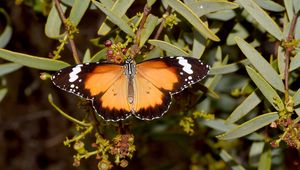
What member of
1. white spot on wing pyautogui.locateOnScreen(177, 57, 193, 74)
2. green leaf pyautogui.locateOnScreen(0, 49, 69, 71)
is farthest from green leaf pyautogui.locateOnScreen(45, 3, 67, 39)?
white spot on wing pyautogui.locateOnScreen(177, 57, 193, 74)

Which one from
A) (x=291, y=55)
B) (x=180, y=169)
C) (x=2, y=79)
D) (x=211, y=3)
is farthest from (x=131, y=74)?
(x=180, y=169)

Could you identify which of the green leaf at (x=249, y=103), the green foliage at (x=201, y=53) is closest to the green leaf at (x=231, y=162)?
the green foliage at (x=201, y=53)

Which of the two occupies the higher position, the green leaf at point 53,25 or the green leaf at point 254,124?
the green leaf at point 53,25

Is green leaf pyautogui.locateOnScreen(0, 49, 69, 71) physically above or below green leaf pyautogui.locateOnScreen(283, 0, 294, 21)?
below

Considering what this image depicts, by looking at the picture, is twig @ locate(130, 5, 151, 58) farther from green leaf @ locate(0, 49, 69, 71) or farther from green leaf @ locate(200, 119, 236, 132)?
green leaf @ locate(200, 119, 236, 132)

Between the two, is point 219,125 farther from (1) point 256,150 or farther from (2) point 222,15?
(2) point 222,15

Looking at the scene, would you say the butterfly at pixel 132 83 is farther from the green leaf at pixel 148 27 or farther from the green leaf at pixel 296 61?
the green leaf at pixel 296 61

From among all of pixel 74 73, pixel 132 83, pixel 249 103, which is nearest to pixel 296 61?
pixel 249 103
